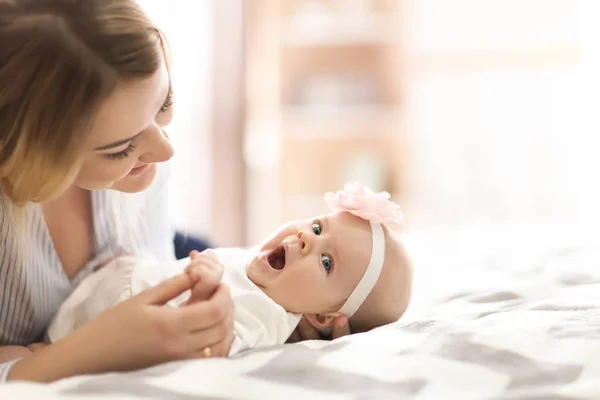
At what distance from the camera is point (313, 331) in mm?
1242

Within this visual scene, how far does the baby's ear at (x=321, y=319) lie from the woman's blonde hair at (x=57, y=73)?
1.48 feet

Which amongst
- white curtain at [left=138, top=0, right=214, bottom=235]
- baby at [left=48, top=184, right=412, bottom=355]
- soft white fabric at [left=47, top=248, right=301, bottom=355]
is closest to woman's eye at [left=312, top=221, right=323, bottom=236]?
baby at [left=48, top=184, right=412, bottom=355]

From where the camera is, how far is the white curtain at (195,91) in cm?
311

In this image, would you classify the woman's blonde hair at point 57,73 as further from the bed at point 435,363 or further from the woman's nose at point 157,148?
the bed at point 435,363

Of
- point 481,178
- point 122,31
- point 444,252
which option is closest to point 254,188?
point 481,178

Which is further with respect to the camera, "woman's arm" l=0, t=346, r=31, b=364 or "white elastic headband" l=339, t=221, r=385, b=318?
"white elastic headband" l=339, t=221, r=385, b=318

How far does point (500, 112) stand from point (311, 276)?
2.51 meters

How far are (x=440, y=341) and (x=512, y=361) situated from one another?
3.8 inches

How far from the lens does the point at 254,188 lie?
11.4 ft

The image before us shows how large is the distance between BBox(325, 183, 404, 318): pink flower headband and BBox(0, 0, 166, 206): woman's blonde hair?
0.43 meters

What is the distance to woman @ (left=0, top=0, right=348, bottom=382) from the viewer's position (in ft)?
2.93

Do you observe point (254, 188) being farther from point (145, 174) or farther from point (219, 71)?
point (145, 174)

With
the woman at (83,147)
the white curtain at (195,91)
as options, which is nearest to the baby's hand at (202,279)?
the woman at (83,147)

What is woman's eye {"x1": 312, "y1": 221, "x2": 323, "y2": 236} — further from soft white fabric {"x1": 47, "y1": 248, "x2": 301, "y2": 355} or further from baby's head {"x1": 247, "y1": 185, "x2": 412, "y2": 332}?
soft white fabric {"x1": 47, "y1": 248, "x2": 301, "y2": 355}
